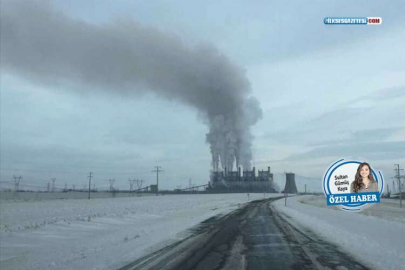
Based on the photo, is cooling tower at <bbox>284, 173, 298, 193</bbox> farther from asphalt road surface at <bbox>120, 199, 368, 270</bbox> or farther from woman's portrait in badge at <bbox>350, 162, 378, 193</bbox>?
woman's portrait in badge at <bbox>350, 162, 378, 193</bbox>

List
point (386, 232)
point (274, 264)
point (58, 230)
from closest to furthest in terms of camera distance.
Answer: point (274, 264) → point (386, 232) → point (58, 230)

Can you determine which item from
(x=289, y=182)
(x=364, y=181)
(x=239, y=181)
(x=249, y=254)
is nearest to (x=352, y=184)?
(x=364, y=181)

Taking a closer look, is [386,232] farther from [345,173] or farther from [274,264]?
[345,173]

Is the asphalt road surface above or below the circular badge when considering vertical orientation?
below

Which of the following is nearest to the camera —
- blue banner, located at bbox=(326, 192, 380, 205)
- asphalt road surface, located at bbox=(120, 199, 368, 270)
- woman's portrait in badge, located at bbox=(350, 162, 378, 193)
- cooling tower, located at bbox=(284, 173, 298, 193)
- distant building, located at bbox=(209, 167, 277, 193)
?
woman's portrait in badge, located at bbox=(350, 162, 378, 193)

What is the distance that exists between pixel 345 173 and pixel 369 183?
1.11ft

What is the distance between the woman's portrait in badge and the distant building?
361 feet

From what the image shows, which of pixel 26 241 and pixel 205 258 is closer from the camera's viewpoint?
pixel 205 258

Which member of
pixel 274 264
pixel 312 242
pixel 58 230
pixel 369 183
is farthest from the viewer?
pixel 58 230

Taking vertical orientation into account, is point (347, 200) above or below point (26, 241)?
above

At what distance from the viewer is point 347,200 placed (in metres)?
4.89

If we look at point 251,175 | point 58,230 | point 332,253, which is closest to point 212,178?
point 251,175

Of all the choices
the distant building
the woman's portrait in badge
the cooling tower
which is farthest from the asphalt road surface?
the cooling tower

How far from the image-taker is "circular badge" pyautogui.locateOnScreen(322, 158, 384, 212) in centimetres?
470
